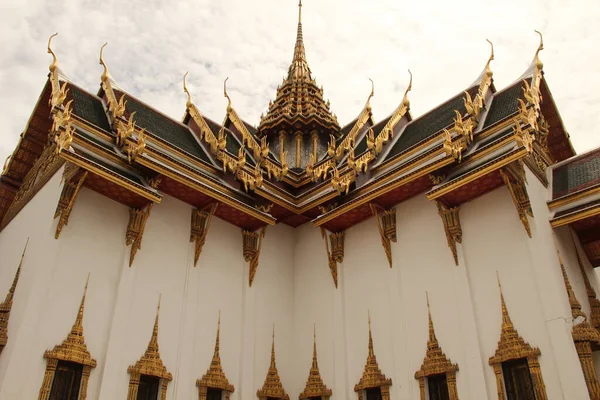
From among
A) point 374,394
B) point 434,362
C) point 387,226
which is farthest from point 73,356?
point 387,226

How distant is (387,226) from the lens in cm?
914

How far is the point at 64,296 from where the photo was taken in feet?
23.7

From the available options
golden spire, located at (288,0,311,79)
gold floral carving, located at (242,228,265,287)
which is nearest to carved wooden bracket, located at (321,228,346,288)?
gold floral carving, located at (242,228,265,287)

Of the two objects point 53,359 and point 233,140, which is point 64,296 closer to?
point 53,359

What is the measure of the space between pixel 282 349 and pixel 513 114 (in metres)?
5.43

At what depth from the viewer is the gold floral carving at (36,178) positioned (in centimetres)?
843

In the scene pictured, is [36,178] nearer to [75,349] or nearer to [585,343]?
[75,349]

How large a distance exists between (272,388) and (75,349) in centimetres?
322

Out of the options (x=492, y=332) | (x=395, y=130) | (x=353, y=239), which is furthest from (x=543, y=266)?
(x=395, y=130)

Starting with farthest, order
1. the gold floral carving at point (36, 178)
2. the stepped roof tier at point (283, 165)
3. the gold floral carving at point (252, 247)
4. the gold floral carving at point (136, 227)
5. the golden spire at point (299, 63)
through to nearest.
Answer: the golden spire at point (299, 63), the gold floral carving at point (252, 247), the gold floral carving at point (36, 178), the gold floral carving at point (136, 227), the stepped roof tier at point (283, 165)

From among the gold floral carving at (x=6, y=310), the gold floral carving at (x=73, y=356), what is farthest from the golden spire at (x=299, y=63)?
the gold floral carving at (x=73, y=356)

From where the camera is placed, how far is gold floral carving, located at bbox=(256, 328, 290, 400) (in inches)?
340

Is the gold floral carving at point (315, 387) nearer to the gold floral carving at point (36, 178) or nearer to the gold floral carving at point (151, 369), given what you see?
the gold floral carving at point (151, 369)

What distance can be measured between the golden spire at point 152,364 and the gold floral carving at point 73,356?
1.96 ft
